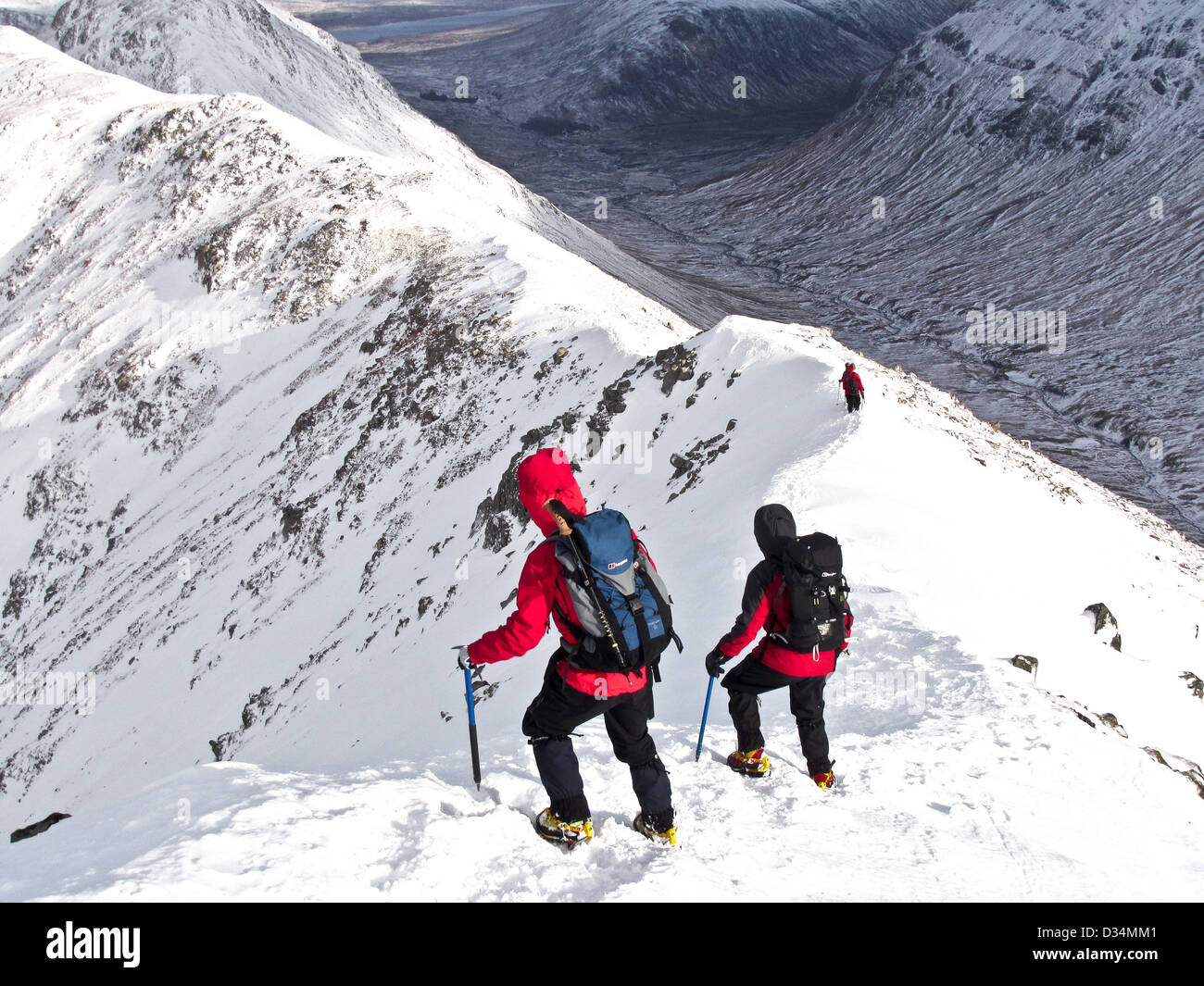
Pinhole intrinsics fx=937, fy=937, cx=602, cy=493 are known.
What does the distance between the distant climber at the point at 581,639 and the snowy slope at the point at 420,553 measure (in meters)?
0.43

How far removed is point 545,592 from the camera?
602 cm

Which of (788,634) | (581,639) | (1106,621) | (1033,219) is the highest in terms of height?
(1033,219)

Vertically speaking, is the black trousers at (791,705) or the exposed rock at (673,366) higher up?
the exposed rock at (673,366)

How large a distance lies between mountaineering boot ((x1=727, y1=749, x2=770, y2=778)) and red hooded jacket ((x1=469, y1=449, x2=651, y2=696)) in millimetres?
1901

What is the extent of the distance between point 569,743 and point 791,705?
2.00 metres

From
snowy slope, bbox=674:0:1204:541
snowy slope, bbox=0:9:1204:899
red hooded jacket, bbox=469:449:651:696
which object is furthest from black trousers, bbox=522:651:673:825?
snowy slope, bbox=674:0:1204:541

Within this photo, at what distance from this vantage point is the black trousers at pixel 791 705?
7.35m

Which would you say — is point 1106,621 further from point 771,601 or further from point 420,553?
point 420,553

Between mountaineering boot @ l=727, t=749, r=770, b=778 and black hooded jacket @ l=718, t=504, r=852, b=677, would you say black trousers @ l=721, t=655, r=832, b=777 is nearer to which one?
mountaineering boot @ l=727, t=749, r=770, b=778

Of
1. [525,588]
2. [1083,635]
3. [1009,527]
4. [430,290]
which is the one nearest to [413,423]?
[430,290]

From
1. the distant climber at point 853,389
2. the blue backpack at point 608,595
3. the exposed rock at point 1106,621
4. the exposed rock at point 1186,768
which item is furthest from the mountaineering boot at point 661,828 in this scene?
the distant climber at point 853,389

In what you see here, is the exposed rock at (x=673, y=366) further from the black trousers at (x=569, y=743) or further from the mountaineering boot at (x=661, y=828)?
the mountaineering boot at (x=661, y=828)

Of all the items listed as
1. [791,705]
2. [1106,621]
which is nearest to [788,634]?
[791,705]
